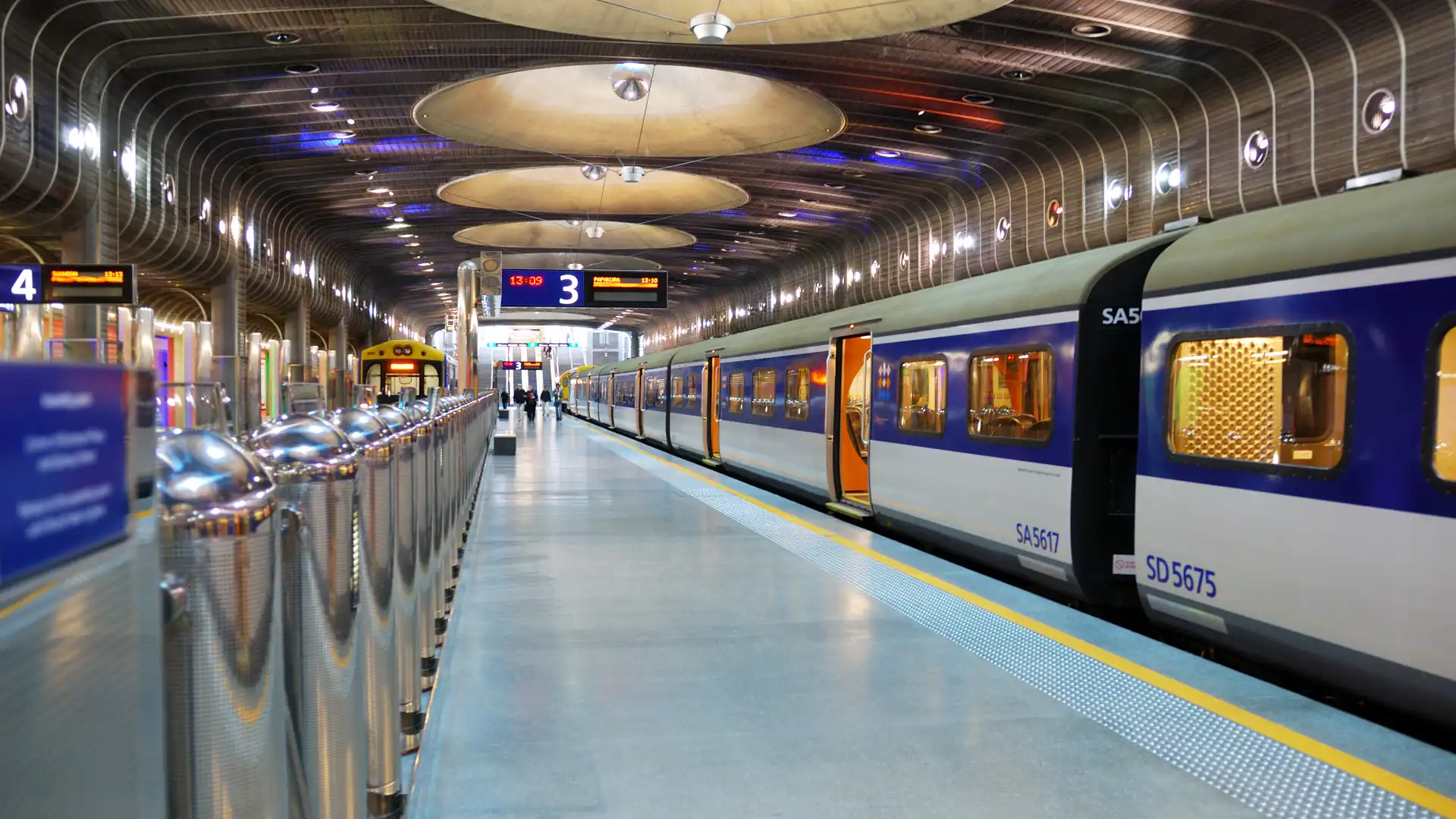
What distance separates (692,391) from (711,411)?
203 centimetres

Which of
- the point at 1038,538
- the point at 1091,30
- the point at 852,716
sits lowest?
the point at 852,716

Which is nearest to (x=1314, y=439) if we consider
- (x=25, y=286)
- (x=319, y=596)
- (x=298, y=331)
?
(x=319, y=596)

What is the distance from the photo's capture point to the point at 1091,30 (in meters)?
11.4

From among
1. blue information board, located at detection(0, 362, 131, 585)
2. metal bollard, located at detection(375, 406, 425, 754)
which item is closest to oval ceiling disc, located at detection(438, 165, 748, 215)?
metal bollard, located at detection(375, 406, 425, 754)

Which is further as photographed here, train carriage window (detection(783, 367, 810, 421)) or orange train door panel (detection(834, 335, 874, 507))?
train carriage window (detection(783, 367, 810, 421))

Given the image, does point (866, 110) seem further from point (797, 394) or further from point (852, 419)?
point (852, 419)

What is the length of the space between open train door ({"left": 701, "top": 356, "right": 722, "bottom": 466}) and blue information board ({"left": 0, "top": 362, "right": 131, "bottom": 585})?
64.7ft

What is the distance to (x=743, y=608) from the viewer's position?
6531mm

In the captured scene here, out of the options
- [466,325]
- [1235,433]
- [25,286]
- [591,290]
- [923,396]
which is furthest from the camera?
[466,325]

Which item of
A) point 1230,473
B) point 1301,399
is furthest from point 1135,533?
point 1301,399

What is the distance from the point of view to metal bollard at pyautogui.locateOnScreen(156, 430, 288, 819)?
154 cm

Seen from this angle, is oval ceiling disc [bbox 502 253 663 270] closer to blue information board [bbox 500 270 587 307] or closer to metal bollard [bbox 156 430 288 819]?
blue information board [bbox 500 270 587 307]

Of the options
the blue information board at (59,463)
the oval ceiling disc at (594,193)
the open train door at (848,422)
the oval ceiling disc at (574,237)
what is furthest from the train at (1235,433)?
the oval ceiling disc at (574,237)

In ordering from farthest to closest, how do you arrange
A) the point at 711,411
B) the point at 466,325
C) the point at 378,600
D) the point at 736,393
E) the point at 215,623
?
1. the point at 466,325
2. the point at 711,411
3. the point at 736,393
4. the point at 378,600
5. the point at 215,623
